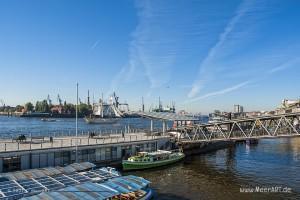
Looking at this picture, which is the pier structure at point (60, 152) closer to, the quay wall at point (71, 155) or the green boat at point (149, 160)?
the quay wall at point (71, 155)

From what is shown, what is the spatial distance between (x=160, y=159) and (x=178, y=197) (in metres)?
20.8

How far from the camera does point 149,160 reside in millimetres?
60969

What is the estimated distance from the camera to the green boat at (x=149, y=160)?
58.3m

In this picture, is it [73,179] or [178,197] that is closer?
[73,179]

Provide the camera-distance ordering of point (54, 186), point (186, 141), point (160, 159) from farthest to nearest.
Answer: point (186, 141) → point (160, 159) → point (54, 186)

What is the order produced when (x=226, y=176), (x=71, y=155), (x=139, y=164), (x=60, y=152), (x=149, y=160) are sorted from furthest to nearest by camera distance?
(x=149, y=160) < (x=139, y=164) < (x=226, y=176) < (x=71, y=155) < (x=60, y=152)

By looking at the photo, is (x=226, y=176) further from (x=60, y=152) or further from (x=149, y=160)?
(x=60, y=152)

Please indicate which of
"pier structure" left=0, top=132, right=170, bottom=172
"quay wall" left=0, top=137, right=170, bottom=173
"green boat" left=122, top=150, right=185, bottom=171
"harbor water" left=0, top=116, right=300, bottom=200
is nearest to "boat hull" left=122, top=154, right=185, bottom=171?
"green boat" left=122, top=150, right=185, bottom=171

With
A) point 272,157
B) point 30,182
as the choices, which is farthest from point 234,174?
point 30,182

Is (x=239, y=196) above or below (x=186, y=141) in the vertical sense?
below

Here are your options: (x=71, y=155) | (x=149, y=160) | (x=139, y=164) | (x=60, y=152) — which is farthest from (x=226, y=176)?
(x=60, y=152)

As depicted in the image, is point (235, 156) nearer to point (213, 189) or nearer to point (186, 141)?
point (186, 141)

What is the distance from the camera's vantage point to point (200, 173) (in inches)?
2361

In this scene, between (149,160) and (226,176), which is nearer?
(226,176)
